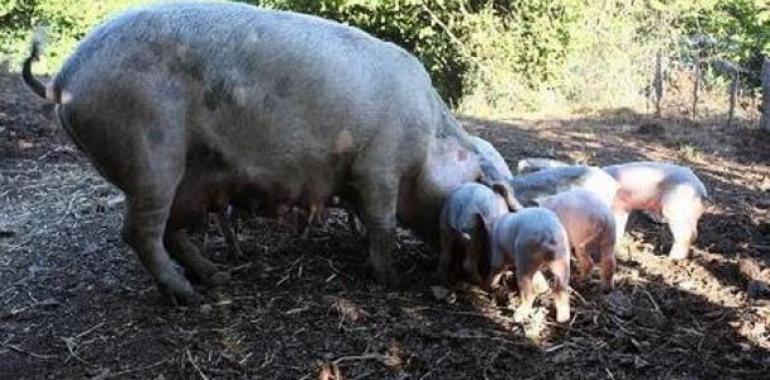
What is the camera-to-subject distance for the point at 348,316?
4.40 m

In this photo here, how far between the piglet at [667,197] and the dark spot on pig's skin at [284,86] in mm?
2175

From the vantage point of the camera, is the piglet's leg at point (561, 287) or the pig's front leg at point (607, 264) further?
the pig's front leg at point (607, 264)

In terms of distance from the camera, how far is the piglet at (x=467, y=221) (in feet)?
15.5

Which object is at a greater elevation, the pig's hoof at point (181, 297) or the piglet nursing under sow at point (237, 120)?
the piglet nursing under sow at point (237, 120)

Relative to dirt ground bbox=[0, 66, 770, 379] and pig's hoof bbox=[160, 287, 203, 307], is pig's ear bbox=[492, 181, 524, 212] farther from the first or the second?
pig's hoof bbox=[160, 287, 203, 307]

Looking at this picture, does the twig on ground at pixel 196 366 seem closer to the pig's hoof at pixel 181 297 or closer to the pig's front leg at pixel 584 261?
the pig's hoof at pixel 181 297

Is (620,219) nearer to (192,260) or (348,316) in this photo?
(348,316)

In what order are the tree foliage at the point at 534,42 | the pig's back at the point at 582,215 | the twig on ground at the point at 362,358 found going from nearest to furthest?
the twig on ground at the point at 362,358, the pig's back at the point at 582,215, the tree foliage at the point at 534,42

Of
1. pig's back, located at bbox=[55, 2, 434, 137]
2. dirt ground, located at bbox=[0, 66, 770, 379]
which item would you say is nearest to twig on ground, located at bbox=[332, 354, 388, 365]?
dirt ground, located at bbox=[0, 66, 770, 379]

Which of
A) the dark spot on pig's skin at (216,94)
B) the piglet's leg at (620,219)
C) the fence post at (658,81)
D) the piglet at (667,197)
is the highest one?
the dark spot on pig's skin at (216,94)

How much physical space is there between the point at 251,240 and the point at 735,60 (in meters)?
15.3

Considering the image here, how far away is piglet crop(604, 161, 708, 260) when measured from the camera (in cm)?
536

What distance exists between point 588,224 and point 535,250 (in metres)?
0.54

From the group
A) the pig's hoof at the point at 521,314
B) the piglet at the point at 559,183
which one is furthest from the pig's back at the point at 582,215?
the pig's hoof at the point at 521,314
